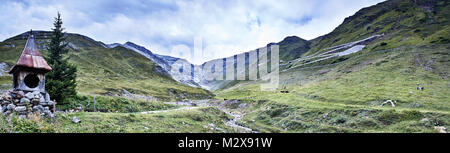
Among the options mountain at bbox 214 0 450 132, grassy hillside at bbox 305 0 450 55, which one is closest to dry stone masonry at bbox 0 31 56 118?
mountain at bbox 214 0 450 132

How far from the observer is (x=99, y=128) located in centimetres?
1953

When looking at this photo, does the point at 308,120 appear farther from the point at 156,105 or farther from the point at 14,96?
the point at 14,96

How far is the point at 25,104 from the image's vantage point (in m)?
16.6

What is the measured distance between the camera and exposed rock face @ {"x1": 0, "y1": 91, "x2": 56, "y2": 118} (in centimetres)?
1582

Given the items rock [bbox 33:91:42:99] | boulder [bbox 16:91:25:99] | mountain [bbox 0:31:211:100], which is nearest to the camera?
boulder [bbox 16:91:25:99]

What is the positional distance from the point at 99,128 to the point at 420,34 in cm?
16283

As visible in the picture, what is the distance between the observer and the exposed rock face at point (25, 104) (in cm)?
1582

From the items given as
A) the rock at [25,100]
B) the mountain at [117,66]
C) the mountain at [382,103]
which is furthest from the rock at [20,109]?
the mountain at [117,66]

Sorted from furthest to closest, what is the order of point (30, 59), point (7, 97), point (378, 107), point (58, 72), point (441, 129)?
1. point (378, 107)
2. point (58, 72)
3. point (441, 129)
4. point (30, 59)
5. point (7, 97)

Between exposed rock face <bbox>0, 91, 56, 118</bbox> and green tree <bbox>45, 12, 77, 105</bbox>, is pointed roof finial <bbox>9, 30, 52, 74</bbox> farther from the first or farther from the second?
green tree <bbox>45, 12, 77, 105</bbox>

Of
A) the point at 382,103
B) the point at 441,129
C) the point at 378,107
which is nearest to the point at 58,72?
the point at 441,129

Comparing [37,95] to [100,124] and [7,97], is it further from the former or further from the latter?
[100,124]
